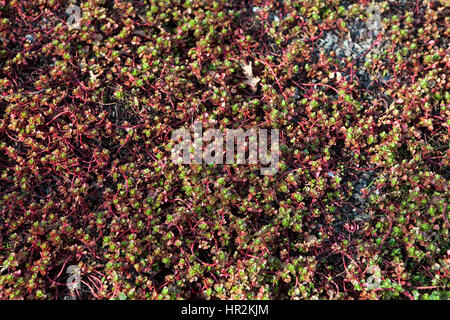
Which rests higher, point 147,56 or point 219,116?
point 147,56

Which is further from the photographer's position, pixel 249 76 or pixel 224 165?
pixel 249 76

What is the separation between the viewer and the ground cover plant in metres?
3.22

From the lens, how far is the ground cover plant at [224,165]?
322 centimetres

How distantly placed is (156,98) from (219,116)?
604mm

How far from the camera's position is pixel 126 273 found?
318 centimetres

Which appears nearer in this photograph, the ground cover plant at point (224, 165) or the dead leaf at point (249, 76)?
the ground cover plant at point (224, 165)

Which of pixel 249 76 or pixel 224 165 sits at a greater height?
pixel 249 76

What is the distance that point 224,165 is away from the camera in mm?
3584

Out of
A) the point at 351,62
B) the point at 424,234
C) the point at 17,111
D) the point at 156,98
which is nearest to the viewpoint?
the point at 424,234

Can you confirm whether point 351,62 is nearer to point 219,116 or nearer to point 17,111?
point 219,116

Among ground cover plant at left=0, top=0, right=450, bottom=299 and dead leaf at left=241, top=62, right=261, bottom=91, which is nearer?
ground cover plant at left=0, top=0, right=450, bottom=299

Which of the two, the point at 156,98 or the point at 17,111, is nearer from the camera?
the point at 17,111
